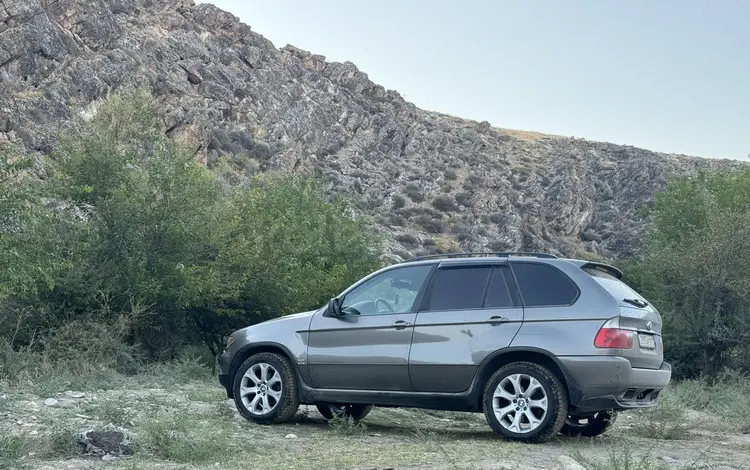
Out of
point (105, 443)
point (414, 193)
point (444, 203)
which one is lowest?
point (105, 443)

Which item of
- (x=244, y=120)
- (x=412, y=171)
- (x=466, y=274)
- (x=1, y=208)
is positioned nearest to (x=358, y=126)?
(x=412, y=171)

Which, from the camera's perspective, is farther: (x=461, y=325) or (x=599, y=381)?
(x=461, y=325)

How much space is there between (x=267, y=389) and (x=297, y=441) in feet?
4.01

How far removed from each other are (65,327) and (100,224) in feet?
8.59

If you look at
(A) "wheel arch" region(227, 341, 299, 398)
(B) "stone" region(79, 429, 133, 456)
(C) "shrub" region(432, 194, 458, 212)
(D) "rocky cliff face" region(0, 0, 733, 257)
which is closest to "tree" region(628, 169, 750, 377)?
(A) "wheel arch" region(227, 341, 299, 398)

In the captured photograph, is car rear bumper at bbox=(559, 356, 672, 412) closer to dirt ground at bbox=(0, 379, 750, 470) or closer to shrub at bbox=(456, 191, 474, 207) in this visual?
dirt ground at bbox=(0, 379, 750, 470)

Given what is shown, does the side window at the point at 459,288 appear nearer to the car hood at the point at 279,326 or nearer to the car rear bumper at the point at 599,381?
the car rear bumper at the point at 599,381

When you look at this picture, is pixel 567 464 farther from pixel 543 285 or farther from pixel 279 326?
pixel 279 326

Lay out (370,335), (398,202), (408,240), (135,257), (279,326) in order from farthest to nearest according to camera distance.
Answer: (398,202), (408,240), (135,257), (279,326), (370,335)

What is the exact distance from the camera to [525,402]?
8227mm

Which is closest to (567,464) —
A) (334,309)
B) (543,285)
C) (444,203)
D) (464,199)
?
(543,285)

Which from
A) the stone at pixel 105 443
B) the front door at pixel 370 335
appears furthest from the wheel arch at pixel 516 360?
the stone at pixel 105 443

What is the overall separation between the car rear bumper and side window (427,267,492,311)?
1.17 metres

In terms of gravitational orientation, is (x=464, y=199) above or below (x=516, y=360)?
above
